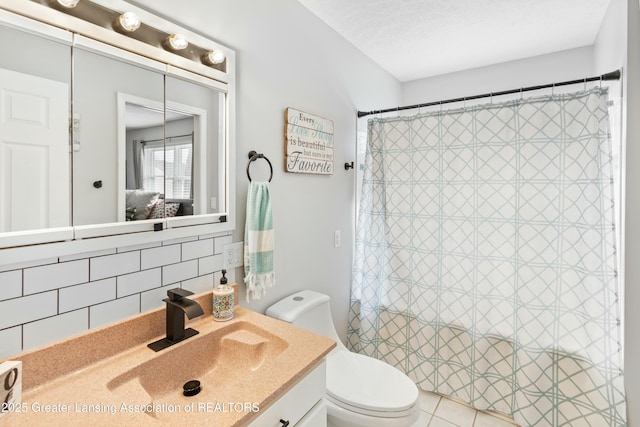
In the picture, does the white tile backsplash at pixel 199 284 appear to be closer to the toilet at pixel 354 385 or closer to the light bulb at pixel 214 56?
the toilet at pixel 354 385

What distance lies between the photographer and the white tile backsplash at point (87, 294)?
92cm

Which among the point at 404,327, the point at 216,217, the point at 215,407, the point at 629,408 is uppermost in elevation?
the point at 216,217

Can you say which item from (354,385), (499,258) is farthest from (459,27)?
(354,385)

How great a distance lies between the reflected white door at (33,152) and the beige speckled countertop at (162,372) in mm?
380

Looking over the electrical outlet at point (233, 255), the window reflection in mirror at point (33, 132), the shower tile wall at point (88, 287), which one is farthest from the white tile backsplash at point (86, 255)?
the electrical outlet at point (233, 255)

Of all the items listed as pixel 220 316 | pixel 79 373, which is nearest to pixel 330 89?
pixel 220 316

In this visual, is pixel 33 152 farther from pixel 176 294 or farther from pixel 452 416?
pixel 452 416

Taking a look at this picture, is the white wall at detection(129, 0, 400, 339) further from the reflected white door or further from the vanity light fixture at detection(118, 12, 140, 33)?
the reflected white door

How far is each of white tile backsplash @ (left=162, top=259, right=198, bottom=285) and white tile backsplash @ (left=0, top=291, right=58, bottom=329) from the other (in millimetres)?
327

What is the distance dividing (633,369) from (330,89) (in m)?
2.14

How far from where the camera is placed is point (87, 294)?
97 centimetres

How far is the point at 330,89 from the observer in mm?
2004

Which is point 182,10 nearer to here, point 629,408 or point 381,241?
point 381,241

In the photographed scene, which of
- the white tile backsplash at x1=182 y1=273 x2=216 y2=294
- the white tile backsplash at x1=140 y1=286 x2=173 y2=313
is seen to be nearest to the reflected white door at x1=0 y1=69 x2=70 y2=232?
the white tile backsplash at x1=140 y1=286 x2=173 y2=313
